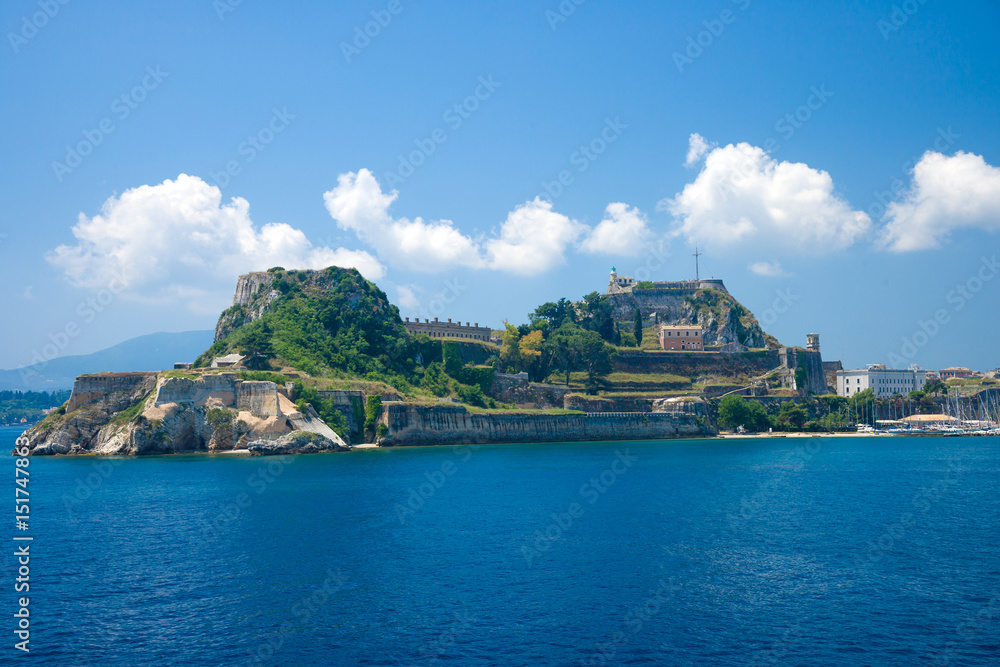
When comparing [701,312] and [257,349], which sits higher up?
[701,312]

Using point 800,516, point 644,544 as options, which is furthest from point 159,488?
point 800,516

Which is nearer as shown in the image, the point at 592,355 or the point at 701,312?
the point at 592,355

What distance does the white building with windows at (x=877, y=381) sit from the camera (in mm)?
110188

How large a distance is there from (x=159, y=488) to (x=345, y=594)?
22.1 meters

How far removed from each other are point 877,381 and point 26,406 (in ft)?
586

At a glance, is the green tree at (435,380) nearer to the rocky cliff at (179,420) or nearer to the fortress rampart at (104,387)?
the rocky cliff at (179,420)

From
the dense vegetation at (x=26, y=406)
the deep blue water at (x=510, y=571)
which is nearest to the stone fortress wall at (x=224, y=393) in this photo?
the deep blue water at (x=510, y=571)

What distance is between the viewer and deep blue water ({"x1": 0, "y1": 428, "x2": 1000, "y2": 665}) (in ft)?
53.1

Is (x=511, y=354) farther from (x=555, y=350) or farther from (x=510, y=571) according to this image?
(x=510, y=571)

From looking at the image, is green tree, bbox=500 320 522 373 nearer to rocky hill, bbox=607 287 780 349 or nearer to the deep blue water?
rocky hill, bbox=607 287 780 349

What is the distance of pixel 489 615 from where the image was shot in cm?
1819

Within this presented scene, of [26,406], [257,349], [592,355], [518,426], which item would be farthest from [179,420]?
[26,406]

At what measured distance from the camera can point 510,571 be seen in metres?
22.1

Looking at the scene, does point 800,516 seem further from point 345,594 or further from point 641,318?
point 641,318
